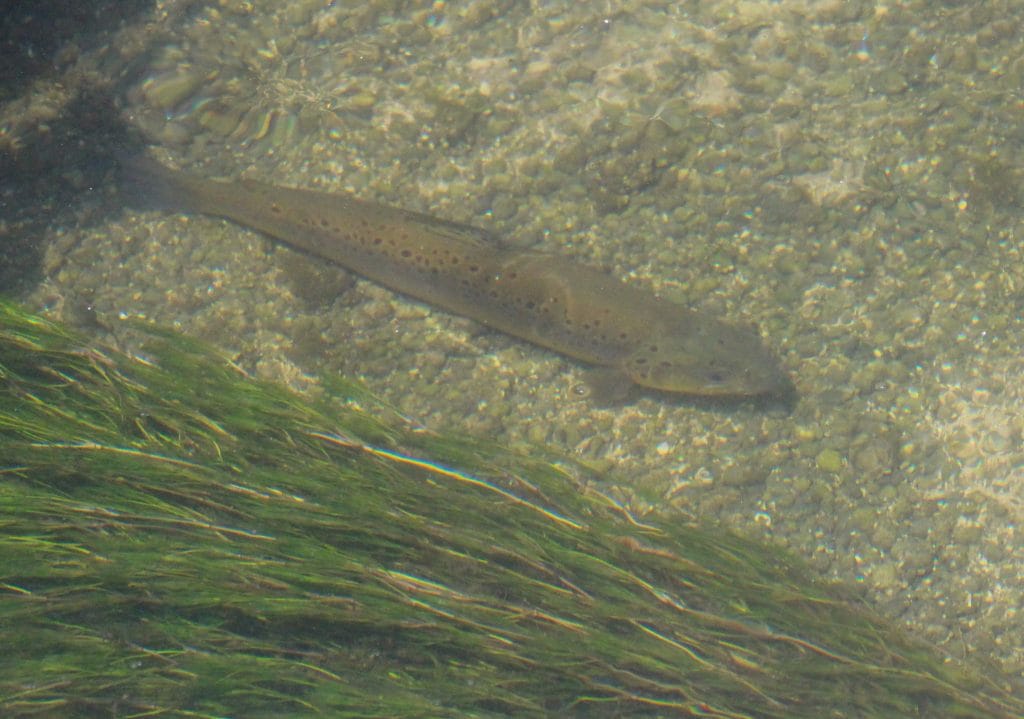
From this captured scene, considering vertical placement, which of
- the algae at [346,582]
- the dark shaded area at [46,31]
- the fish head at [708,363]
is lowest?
the algae at [346,582]

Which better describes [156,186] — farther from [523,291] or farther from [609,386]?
[609,386]

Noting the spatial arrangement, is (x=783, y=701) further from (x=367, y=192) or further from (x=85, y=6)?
(x=85, y=6)

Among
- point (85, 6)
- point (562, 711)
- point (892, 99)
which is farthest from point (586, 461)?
point (85, 6)

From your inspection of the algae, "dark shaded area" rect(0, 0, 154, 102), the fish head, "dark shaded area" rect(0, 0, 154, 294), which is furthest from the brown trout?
"dark shaded area" rect(0, 0, 154, 102)

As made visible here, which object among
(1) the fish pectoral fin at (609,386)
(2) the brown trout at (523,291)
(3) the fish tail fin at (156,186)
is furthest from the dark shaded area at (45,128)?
(1) the fish pectoral fin at (609,386)

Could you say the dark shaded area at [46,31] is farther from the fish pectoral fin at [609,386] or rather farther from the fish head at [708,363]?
the fish head at [708,363]
